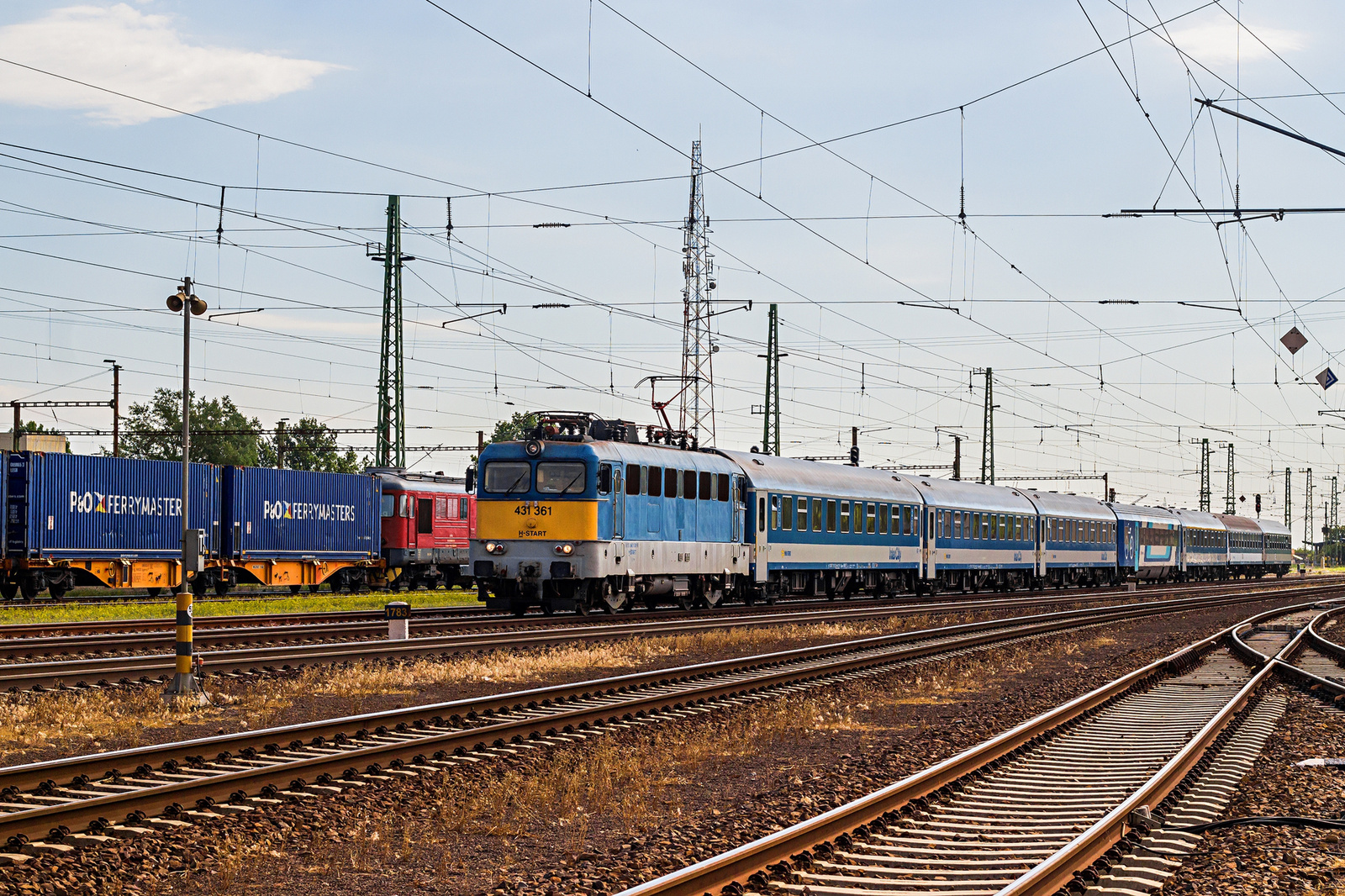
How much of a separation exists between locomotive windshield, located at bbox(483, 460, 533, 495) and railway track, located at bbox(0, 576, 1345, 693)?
273 centimetres

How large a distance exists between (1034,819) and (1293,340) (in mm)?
27093

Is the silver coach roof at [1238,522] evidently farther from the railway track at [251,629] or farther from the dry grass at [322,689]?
the dry grass at [322,689]

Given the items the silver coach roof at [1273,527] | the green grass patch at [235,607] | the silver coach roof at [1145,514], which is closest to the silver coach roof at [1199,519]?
the silver coach roof at [1145,514]

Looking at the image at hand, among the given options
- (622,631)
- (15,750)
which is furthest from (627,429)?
(15,750)

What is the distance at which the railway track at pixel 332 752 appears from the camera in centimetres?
905

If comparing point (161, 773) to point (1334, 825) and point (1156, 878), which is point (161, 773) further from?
point (1334, 825)

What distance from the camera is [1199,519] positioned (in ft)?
256

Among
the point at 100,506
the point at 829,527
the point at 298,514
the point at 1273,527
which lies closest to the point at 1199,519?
→ the point at 1273,527

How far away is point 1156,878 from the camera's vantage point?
309 inches

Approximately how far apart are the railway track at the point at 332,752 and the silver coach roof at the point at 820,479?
16169mm

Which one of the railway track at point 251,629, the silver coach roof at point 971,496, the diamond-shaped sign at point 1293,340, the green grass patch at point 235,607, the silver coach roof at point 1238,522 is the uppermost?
the diamond-shaped sign at point 1293,340

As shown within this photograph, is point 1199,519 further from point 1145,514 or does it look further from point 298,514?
point 298,514

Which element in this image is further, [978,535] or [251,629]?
[978,535]

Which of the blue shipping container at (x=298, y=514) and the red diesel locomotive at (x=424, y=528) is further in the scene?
the red diesel locomotive at (x=424, y=528)
